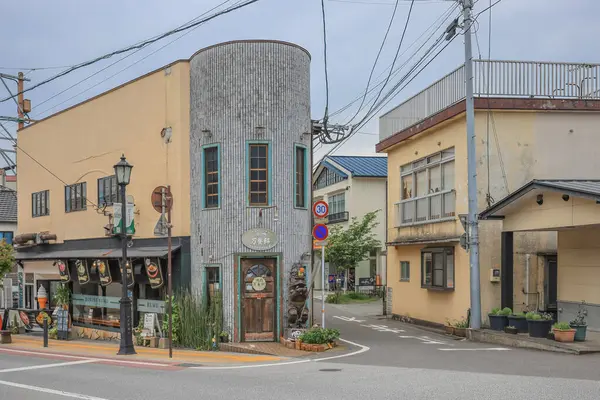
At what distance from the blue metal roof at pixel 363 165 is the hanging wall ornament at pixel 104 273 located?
24850 millimetres

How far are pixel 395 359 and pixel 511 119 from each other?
884 centimetres

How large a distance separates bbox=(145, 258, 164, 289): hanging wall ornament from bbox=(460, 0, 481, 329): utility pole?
28.5ft

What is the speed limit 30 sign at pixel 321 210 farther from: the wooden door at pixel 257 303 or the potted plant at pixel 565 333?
the potted plant at pixel 565 333

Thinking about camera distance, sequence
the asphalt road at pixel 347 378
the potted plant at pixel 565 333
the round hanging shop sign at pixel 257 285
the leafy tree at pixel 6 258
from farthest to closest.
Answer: the leafy tree at pixel 6 258, the round hanging shop sign at pixel 257 285, the potted plant at pixel 565 333, the asphalt road at pixel 347 378

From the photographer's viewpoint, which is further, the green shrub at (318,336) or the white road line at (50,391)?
the green shrub at (318,336)

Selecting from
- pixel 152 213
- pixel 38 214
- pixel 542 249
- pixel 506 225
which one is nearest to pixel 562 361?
pixel 506 225

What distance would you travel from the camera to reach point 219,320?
17.4 meters

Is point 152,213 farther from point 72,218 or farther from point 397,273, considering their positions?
point 397,273

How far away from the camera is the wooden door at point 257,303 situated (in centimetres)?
1742

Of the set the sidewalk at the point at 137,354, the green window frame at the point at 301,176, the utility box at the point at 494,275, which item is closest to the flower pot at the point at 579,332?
the utility box at the point at 494,275

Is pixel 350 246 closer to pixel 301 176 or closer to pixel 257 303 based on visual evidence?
pixel 301 176

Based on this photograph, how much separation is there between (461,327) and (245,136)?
8.45m

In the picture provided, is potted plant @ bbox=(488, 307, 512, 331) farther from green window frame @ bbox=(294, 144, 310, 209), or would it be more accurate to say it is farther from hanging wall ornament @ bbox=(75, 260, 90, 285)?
hanging wall ornament @ bbox=(75, 260, 90, 285)

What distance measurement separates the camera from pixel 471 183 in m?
18.0
